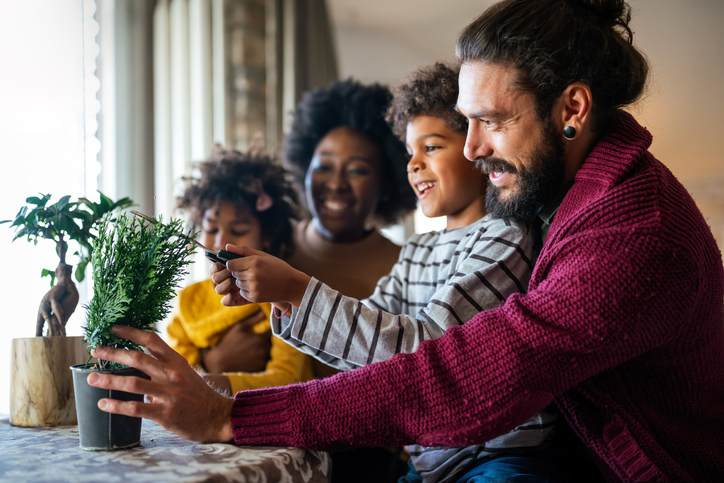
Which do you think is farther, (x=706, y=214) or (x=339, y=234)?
Result: (x=706, y=214)

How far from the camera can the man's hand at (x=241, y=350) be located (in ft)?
6.01

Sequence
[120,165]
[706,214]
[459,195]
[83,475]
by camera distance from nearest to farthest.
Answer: [83,475]
[459,195]
[120,165]
[706,214]

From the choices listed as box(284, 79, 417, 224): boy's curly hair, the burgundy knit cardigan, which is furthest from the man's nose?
box(284, 79, 417, 224): boy's curly hair

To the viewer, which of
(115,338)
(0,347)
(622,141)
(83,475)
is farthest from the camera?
(0,347)

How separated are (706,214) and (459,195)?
1455mm

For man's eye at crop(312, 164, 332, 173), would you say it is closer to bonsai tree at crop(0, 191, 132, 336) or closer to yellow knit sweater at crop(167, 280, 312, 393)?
yellow knit sweater at crop(167, 280, 312, 393)

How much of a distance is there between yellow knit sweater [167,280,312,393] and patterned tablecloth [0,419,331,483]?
1.97 feet

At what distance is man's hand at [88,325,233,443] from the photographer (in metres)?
0.94

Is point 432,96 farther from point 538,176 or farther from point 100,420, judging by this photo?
point 100,420

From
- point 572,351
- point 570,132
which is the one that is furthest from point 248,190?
point 572,351

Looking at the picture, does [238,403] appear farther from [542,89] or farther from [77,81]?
[77,81]

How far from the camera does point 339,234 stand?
223cm

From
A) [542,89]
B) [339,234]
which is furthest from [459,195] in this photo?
[339,234]

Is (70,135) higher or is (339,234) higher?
(70,135)
